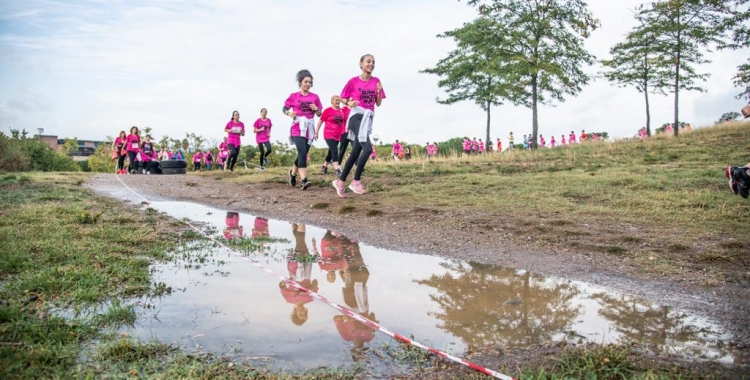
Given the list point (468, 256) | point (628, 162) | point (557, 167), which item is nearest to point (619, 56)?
point (628, 162)

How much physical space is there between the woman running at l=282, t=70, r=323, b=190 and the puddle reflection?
→ 6532 millimetres

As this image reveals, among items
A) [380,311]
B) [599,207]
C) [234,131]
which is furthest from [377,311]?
[234,131]

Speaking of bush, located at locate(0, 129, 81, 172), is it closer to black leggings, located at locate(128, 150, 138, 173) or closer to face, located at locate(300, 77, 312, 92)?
black leggings, located at locate(128, 150, 138, 173)

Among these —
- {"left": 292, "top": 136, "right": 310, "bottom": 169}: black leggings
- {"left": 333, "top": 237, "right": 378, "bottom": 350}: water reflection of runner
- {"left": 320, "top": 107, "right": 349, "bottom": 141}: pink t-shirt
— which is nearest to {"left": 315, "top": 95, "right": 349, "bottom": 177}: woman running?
{"left": 320, "top": 107, "right": 349, "bottom": 141}: pink t-shirt

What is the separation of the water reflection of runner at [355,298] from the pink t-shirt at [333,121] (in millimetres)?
7947

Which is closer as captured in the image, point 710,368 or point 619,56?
point 710,368

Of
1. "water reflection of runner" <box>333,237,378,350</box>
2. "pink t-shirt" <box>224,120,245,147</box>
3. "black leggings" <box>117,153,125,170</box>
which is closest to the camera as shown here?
"water reflection of runner" <box>333,237,378,350</box>

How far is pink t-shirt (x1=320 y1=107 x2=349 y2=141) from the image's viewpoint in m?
13.8

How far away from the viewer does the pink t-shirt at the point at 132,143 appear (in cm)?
2228

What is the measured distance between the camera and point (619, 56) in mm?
36031

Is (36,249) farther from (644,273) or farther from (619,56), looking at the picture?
(619,56)

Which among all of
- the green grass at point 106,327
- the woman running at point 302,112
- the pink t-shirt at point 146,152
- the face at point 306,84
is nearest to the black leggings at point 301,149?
the woman running at point 302,112

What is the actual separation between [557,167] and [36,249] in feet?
45.9

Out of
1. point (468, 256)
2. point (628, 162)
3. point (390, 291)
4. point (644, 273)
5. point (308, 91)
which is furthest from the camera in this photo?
point (628, 162)
